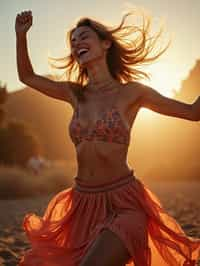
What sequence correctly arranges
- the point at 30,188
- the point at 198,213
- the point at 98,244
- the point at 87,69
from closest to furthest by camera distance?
1. the point at 98,244
2. the point at 87,69
3. the point at 198,213
4. the point at 30,188

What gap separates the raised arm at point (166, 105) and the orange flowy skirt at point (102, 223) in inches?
18.5

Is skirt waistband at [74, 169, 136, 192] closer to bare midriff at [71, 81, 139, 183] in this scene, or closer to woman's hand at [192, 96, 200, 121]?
bare midriff at [71, 81, 139, 183]

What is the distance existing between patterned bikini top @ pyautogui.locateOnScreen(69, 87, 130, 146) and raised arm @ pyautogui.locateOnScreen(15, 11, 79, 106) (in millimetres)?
495

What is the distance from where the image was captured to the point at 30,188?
1748cm

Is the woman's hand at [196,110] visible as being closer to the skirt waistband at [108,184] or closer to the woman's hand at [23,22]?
the skirt waistband at [108,184]

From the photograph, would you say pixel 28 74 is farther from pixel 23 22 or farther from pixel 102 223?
pixel 102 223

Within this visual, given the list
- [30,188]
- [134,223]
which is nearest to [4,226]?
[30,188]

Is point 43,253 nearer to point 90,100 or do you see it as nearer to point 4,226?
point 90,100

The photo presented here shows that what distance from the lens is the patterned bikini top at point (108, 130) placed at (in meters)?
4.35

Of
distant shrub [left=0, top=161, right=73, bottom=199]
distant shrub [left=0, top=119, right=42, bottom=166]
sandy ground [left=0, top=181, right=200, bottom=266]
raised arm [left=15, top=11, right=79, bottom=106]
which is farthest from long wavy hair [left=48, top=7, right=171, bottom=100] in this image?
distant shrub [left=0, top=119, right=42, bottom=166]

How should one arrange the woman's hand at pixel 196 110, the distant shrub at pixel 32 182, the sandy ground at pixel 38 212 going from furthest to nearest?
the distant shrub at pixel 32 182 → the sandy ground at pixel 38 212 → the woman's hand at pixel 196 110

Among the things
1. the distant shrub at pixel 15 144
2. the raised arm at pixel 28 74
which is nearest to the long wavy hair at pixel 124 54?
the raised arm at pixel 28 74

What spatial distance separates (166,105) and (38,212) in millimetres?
9214

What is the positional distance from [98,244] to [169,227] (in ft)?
2.48
